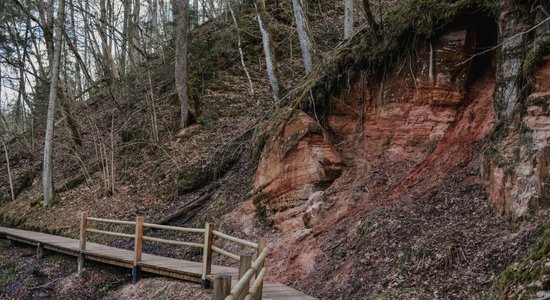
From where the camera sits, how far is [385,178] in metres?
9.38

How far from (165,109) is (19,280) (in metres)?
10.1

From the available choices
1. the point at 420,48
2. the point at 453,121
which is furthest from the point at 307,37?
the point at 453,121

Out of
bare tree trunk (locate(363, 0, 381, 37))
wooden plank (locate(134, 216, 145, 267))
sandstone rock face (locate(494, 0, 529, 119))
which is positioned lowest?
wooden plank (locate(134, 216, 145, 267))

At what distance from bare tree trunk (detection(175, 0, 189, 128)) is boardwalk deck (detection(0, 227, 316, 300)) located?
272 inches

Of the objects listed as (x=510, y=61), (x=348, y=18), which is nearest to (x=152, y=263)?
(x=510, y=61)

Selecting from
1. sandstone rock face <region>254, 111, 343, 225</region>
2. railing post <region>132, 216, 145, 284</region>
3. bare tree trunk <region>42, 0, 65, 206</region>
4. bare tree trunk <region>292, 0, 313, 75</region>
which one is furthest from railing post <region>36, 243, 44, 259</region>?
bare tree trunk <region>292, 0, 313, 75</region>

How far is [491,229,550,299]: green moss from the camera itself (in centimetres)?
444

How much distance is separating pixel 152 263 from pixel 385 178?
5.23m

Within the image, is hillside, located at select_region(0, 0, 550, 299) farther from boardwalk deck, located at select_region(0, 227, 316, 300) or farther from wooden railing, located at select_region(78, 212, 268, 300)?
wooden railing, located at select_region(78, 212, 268, 300)

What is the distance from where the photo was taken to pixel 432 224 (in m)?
7.34

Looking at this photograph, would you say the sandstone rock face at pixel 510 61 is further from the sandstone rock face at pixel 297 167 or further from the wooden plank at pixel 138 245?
the wooden plank at pixel 138 245

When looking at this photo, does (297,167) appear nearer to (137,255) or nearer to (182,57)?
(137,255)

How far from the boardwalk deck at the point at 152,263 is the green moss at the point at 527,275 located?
9.62 ft

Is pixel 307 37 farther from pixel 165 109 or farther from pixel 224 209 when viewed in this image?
pixel 165 109
